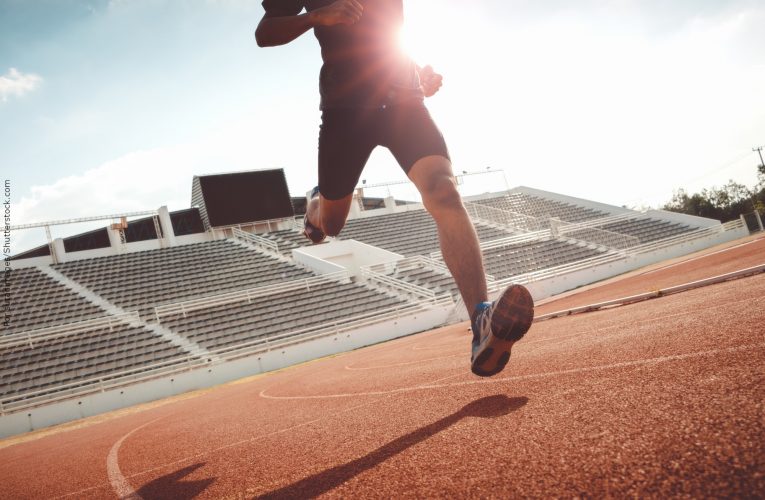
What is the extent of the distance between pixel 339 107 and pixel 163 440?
3200mm

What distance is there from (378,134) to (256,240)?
22696mm

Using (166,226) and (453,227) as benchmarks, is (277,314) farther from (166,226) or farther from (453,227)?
(453,227)

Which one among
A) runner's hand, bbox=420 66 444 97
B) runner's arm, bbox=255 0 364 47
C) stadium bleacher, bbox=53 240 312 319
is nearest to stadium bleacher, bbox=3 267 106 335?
stadium bleacher, bbox=53 240 312 319

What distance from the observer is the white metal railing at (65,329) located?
47.9 feet

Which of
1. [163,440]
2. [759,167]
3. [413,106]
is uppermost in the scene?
[759,167]

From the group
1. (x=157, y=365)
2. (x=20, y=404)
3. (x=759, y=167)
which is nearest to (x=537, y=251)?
(x=157, y=365)

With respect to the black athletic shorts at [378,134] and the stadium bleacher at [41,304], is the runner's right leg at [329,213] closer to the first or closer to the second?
the black athletic shorts at [378,134]

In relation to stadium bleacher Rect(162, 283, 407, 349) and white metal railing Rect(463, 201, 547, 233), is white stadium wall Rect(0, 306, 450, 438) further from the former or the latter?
white metal railing Rect(463, 201, 547, 233)

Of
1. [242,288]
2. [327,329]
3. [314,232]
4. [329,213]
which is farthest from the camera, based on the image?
[242,288]

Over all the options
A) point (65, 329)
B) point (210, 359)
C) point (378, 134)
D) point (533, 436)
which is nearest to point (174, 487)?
point (533, 436)

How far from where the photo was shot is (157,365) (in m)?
13.6

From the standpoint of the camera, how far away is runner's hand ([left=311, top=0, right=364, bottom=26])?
2096 mm

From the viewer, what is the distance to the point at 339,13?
82.4 inches

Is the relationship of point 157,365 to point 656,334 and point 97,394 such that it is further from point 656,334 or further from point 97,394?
point 656,334
